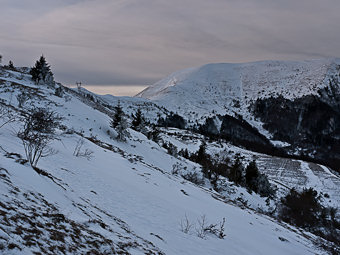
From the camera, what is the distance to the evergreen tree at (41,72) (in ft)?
145

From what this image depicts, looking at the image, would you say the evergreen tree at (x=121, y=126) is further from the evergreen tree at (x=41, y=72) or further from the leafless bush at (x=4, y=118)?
the evergreen tree at (x=41, y=72)

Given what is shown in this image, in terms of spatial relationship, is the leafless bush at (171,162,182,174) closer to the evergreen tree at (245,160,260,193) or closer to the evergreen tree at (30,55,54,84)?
the evergreen tree at (245,160,260,193)

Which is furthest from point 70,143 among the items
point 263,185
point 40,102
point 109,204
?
point 263,185

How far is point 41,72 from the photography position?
4481 centimetres

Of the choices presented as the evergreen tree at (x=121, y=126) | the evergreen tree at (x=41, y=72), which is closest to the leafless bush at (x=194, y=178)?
the evergreen tree at (x=121, y=126)

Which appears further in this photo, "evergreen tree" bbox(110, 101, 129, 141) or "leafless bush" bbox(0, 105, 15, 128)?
"evergreen tree" bbox(110, 101, 129, 141)

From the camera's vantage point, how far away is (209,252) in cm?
750

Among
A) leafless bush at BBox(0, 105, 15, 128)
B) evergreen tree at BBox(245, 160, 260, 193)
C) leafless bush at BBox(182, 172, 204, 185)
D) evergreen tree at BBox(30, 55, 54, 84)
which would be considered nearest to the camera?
leafless bush at BBox(0, 105, 15, 128)

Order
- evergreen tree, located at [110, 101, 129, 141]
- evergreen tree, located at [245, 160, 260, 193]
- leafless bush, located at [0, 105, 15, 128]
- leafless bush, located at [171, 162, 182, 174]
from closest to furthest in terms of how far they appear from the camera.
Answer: leafless bush, located at [0, 105, 15, 128] → leafless bush, located at [171, 162, 182, 174] → evergreen tree, located at [110, 101, 129, 141] → evergreen tree, located at [245, 160, 260, 193]

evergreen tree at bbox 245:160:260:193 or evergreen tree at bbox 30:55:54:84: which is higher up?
evergreen tree at bbox 30:55:54:84

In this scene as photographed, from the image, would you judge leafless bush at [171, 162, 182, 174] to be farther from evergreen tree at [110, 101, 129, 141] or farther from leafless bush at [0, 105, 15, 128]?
leafless bush at [0, 105, 15, 128]

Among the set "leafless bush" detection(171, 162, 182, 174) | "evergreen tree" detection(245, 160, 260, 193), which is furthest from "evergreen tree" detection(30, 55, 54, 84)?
"evergreen tree" detection(245, 160, 260, 193)

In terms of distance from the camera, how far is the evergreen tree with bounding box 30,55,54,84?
145ft

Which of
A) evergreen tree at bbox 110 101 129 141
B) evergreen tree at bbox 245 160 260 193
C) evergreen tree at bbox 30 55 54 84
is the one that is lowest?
evergreen tree at bbox 245 160 260 193
